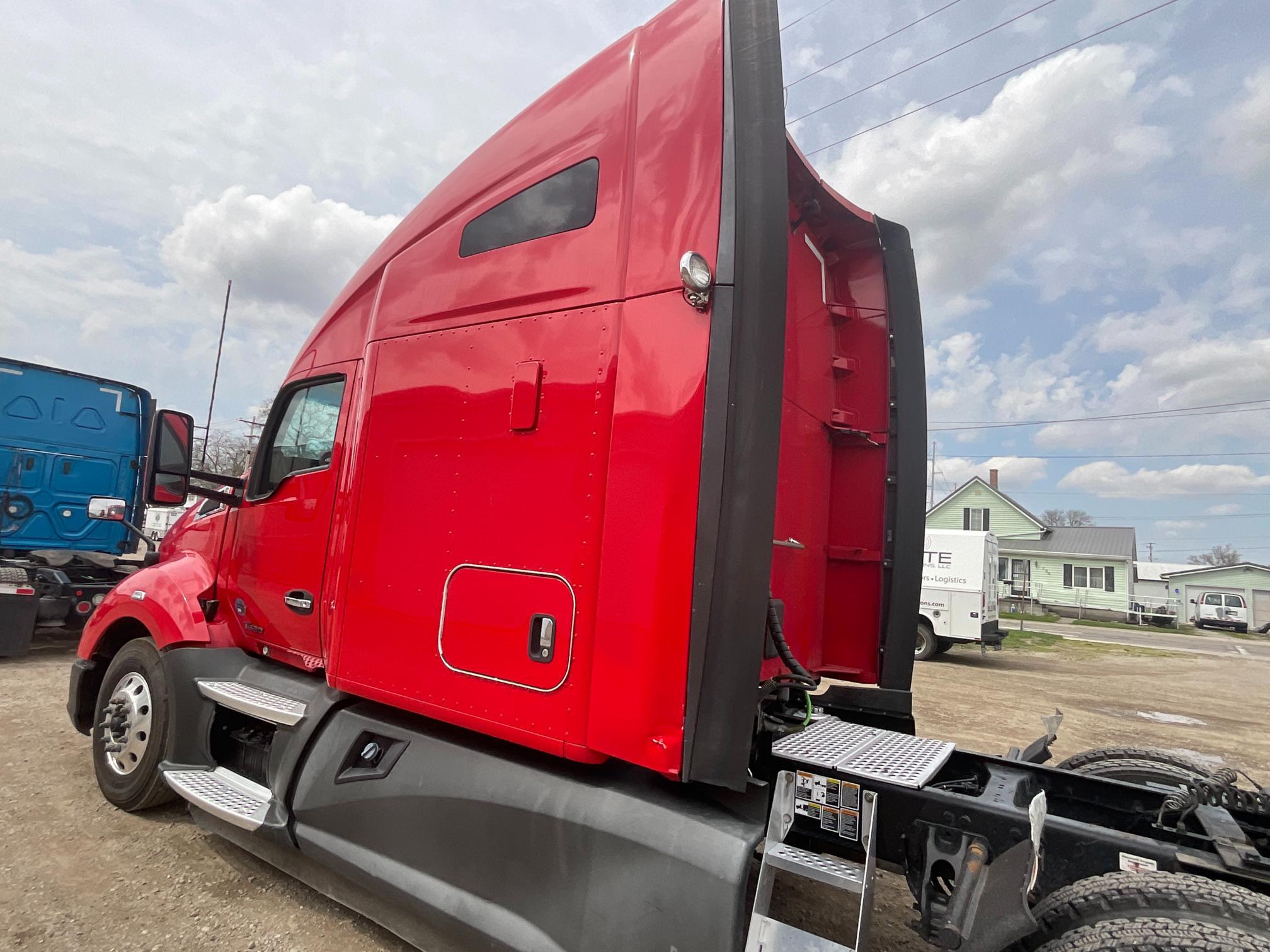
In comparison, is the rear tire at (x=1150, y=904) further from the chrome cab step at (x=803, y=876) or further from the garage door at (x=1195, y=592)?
the garage door at (x=1195, y=592)

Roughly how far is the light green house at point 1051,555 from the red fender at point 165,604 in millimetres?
38710

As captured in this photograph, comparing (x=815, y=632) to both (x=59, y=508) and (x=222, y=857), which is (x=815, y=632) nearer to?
(x=222, y=857)

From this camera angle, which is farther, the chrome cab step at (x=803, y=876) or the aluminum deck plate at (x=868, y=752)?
the aluminum deck plate at (x=868, y=752)

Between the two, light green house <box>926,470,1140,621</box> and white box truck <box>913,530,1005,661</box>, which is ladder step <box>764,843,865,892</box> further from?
light green house <box>926,470,1140,621</box>

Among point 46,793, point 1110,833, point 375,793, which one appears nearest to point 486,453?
point 375,793

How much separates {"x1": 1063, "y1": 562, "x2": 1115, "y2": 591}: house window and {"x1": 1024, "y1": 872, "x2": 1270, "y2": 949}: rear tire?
4259 cm

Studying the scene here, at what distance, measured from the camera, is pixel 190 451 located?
3463 mm

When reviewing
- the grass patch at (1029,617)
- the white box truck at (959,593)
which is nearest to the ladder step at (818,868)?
the white box truck at (959,593)

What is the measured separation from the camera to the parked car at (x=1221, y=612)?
36562 mm

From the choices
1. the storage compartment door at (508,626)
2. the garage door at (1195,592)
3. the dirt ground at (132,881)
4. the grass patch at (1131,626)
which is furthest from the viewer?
the garage door at (1195,592)

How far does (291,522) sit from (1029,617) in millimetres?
34723

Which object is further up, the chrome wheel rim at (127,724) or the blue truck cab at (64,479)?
the blue truck cab at (64,479)

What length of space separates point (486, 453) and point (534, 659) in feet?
2.41

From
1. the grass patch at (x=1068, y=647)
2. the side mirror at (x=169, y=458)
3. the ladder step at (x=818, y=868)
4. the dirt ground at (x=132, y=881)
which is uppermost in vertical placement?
the side mirror at (x=169, y=458)
